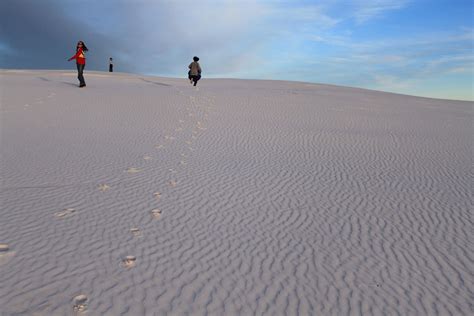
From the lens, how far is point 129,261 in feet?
9.98

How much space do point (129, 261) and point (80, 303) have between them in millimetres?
614

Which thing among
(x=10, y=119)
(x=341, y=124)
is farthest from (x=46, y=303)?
(x=341, y=124)

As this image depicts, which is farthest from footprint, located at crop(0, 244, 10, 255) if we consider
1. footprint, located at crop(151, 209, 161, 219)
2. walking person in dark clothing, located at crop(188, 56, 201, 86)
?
walking person in dark clothing, located at crop(188, 56, 201, 86)

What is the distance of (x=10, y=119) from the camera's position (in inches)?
340

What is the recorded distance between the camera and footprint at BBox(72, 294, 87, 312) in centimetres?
241

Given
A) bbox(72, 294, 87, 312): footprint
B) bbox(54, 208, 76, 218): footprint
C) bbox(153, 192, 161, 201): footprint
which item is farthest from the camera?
bbox(153, 192, 161, 201): footprint

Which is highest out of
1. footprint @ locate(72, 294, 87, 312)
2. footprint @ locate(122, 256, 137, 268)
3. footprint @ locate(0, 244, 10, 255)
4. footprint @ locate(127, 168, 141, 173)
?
footprint @ locate(127, 168, 141, 173)

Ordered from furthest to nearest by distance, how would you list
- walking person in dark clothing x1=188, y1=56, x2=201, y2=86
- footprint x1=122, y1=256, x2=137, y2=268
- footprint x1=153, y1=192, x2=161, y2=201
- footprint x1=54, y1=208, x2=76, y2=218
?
walking person in dark clothing x1=188, y1=56, x2=201, y2=86 < footprint x1=153, y1=192, x2=161, y2=201 < footprint x1=54, y1=208, x2=76, y2=218 < footprint x1=122, y1=256, x2=137, y2=268

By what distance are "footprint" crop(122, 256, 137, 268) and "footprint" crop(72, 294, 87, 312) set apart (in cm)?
48

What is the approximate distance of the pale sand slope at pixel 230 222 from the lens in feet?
8.82

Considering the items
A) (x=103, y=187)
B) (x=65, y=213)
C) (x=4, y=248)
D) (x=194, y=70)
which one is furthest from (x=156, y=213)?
(x=194, y=70)

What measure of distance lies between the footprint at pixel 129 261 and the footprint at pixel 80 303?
0.48 meters

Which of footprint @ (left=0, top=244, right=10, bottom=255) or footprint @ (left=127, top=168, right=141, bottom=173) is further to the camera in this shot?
footprint @ (left=127, top=168, right=141, bottom=173)

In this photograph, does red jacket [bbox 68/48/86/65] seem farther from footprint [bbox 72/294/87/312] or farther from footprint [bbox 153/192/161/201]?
footprint [bbox 72/294/87/312]
